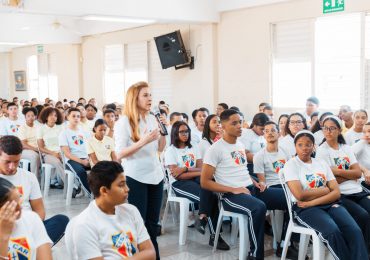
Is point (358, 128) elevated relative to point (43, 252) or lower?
elevated

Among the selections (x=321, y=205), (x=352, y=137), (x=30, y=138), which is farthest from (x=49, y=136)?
(x=321, y=205)

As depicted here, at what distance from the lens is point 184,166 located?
4.52 metres

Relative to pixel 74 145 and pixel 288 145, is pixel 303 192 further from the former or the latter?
pixel 74 145

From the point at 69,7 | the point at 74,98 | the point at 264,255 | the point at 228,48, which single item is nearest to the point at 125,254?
the point at 264,255

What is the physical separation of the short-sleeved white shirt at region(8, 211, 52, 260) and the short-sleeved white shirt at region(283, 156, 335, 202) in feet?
6.58

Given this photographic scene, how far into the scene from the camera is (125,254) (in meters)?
2.21

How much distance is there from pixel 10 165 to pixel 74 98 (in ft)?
35.4

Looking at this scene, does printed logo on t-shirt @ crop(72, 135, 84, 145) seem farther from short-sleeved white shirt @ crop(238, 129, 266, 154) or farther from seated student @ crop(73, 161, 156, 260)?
seated student @ crop(73, 161, 156, 260)

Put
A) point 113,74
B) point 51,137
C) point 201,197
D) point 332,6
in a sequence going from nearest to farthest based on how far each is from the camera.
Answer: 1. point 201,197
2. point 51,137
3. point 332,6
4. point 113,74

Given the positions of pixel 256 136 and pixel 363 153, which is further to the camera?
pixel 256 136

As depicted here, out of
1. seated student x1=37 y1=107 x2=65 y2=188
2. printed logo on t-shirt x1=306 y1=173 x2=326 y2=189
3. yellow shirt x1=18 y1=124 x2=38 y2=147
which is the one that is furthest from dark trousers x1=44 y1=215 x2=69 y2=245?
yellow shirt x1=18 y1=124 x2=38 y2=147

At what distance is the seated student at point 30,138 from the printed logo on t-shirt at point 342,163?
4161 mm

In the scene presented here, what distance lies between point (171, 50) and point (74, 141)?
13.9 ft

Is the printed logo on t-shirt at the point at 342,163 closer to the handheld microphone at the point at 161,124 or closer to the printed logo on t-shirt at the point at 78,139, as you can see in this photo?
the handheld microphone at the point at 161,124
